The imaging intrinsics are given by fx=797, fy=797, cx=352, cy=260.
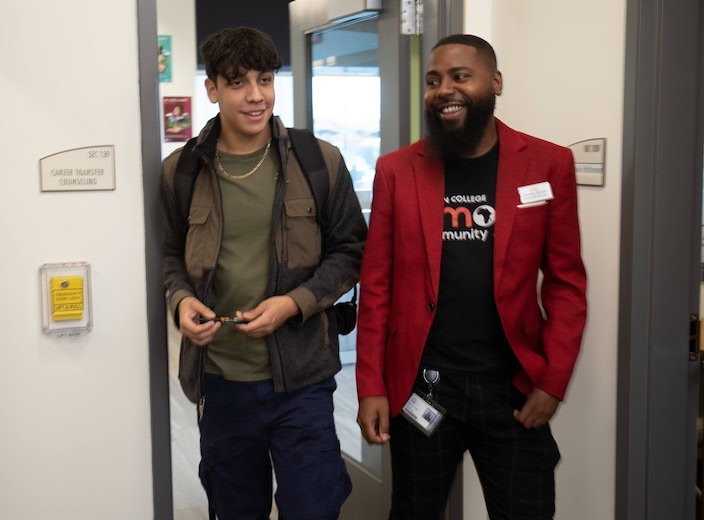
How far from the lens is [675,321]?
2.17 m

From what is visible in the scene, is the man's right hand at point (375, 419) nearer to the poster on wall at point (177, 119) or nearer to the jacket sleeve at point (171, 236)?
the jacket sleeve at point (171, 236)

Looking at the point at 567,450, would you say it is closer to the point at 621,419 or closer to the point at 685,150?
the point at 621,419

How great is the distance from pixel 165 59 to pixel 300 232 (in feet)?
15.6

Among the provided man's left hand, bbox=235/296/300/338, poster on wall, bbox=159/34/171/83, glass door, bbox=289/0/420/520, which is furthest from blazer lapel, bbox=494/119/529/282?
poster on wall, bbox=159/34/171/83

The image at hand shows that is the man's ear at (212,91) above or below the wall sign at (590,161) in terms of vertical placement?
above

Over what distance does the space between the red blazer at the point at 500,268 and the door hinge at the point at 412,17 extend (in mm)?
774

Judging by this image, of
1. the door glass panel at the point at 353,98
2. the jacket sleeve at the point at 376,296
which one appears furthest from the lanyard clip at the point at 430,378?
the door glass panel at the point at 353,98

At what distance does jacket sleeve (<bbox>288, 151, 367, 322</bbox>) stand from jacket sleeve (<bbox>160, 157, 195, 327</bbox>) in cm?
35

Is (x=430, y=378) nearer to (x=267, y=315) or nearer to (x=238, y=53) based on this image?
(x=267, y=315)

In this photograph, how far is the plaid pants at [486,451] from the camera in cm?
195

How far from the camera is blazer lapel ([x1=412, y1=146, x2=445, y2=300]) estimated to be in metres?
1.95

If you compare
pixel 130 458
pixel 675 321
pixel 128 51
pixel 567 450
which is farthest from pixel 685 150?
pixel 130 458

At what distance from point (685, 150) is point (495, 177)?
1.79ft

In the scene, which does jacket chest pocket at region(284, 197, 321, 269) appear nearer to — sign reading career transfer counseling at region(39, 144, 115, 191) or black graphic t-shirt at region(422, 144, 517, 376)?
black graphic t-shirt at region(422, 144, 517, 376)
